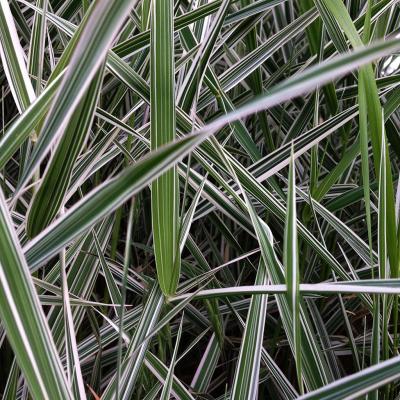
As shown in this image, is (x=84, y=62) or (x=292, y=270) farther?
(x=292, y=270)

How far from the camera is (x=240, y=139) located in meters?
0.79

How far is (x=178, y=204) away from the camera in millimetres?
533

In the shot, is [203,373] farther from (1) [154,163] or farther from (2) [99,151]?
(1) [154,163]

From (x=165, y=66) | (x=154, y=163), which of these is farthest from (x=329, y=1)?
(x=154, y=163)

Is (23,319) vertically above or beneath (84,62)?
beneath

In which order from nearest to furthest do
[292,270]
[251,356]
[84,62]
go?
→ [84,62] < [292,270] < [251,356]

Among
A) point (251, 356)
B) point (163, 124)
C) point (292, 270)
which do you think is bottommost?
point (251, 356)

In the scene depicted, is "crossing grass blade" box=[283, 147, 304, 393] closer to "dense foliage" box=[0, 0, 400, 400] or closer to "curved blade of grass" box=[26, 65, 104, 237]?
"dense foliage" box=[0, 0, 400, 400]

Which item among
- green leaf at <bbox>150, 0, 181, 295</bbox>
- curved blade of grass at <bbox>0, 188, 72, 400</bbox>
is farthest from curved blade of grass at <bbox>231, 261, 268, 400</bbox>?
curved blade of grass at <bbox>0, 188, 72, 400</bbox>

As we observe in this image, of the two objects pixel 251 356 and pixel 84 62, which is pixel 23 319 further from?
pixel 251 356

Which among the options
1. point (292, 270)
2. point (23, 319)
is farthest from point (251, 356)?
point (23, 319)

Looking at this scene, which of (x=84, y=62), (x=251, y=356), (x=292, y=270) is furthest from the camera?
(x=251, y=356)

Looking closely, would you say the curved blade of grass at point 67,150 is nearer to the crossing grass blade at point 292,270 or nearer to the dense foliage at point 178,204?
the dense foliage at point 178,204

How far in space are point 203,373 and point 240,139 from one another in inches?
12.1
